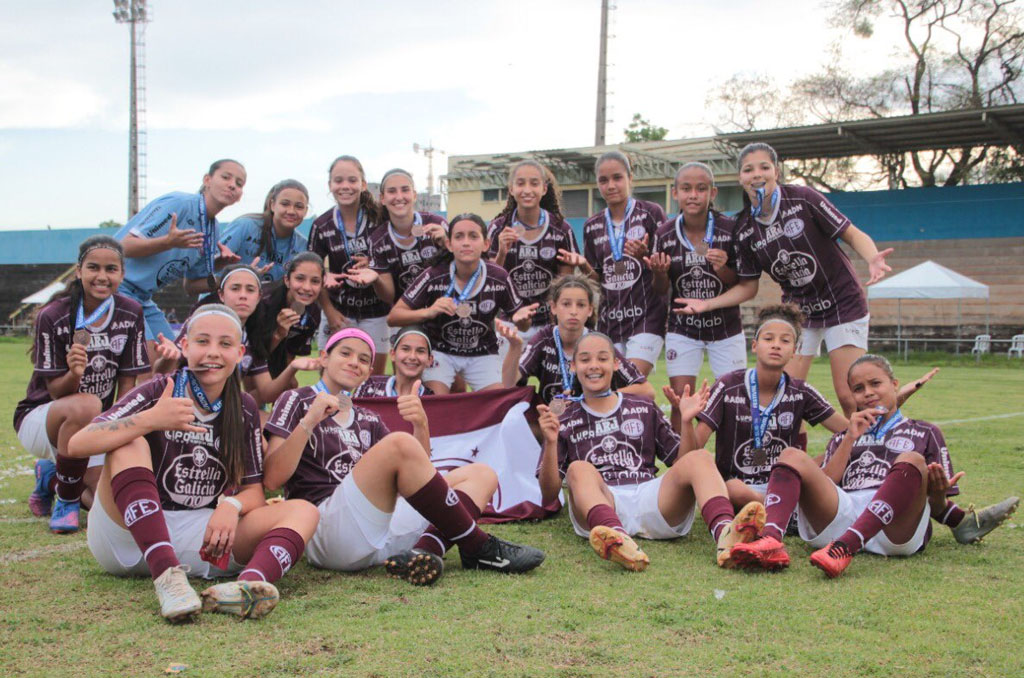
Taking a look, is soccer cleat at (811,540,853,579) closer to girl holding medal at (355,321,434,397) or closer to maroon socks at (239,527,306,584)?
maroon socks at (239,527,306,584)

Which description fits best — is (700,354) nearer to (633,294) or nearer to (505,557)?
(633,294)

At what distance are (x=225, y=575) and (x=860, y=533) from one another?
279 centimetres

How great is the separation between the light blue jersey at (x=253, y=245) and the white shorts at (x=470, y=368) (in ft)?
4.51

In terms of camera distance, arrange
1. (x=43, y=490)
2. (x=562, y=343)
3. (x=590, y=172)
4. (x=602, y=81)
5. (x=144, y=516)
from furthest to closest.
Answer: (x=590, y=172) < (x=602, y=81) < (x=562, y=343) < (x=43, y=490) < (x=144, y=516)

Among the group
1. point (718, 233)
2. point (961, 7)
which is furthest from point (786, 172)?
point (718, 233)

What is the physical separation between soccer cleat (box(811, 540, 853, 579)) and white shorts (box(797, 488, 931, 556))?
0.19 meters

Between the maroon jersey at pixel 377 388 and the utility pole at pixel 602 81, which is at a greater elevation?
the utility pole at pixel 602 81

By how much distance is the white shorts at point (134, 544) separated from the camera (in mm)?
3568

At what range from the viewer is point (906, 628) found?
3.20 meters

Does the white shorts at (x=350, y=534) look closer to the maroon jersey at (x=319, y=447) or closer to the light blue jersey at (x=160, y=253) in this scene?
the maroon jersey at (x=319, y=447)

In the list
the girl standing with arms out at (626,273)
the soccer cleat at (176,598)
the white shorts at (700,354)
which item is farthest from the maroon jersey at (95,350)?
the white shorts at (700,354)

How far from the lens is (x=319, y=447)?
4.27 meters

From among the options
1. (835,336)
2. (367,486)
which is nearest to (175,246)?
(367,486)

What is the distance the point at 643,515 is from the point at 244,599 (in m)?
2.15
